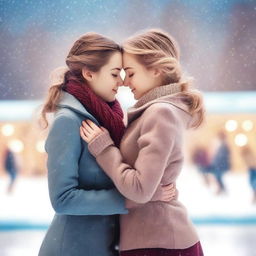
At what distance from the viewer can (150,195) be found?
172 cm

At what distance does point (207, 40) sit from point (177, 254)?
3872mm

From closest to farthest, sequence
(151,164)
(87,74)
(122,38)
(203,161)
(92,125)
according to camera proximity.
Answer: (151,164), (92,125), (87,74), (122,38), (203,161)

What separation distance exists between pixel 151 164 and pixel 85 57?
1.82 ft

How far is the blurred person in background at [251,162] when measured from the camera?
19.6 feet

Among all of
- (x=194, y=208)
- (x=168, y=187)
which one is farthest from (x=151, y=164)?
(x=194, y=208)

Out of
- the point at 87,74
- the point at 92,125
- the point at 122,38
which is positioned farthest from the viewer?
the point at 122,38

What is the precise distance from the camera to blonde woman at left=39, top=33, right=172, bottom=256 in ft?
5.82

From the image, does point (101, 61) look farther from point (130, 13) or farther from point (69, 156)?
point (130, 13)

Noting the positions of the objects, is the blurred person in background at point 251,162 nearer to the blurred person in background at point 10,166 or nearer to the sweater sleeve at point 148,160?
the blurred person in background at point 10,166

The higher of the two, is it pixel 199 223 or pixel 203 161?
pixel 203 161

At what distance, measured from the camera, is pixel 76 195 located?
5.79 ft

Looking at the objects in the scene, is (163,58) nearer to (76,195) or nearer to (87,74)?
(87,74)

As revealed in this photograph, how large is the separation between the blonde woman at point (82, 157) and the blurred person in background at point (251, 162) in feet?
14.4

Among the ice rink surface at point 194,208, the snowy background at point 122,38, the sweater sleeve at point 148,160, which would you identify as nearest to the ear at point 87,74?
the sweater sleeve at point 148,160
